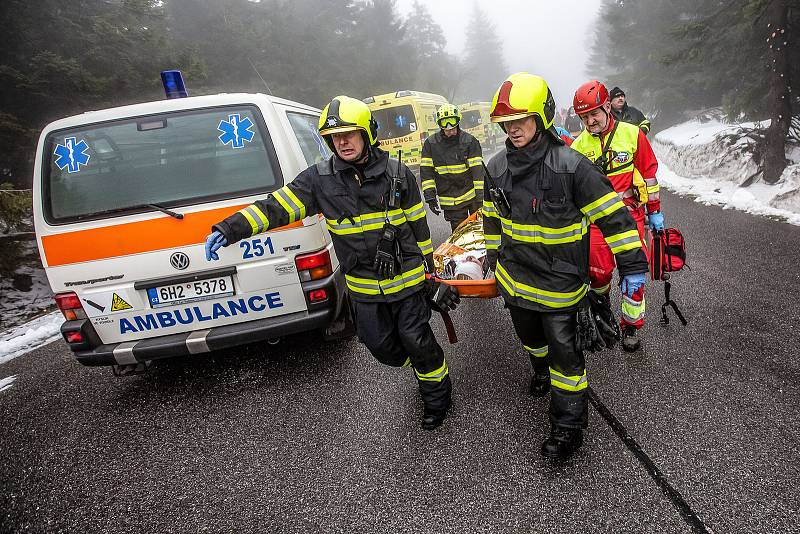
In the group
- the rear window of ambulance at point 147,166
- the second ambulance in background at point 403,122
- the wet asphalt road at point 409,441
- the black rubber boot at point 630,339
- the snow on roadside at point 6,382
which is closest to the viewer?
the wet asphalt road at point 409,441

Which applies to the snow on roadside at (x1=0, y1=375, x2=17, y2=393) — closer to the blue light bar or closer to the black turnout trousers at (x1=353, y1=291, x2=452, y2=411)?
the blue light bar

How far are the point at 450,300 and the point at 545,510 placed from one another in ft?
4.35

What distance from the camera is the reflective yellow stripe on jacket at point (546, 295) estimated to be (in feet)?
7.60

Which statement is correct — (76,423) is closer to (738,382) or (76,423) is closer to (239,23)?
(738,382)

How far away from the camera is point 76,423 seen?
3.36 m

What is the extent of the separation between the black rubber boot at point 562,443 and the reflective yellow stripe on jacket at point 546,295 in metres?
0.69

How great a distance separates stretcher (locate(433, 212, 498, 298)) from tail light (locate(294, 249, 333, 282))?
871 mm

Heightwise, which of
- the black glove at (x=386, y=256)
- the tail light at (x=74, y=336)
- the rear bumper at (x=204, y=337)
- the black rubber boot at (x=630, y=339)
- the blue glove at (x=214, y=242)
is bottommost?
the black rubber boot at (x=630, y=339)

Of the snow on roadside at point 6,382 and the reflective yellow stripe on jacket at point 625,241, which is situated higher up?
the reflective yellow stripe on jacket at point 625,241

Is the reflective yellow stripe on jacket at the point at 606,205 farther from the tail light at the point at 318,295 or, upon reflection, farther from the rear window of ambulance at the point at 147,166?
the rear window of ambulance at the point at 147,166

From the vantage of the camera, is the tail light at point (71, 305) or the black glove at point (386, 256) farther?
the tail light at point (71, 305)

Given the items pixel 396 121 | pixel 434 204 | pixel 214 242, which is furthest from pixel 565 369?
pixel 396 121

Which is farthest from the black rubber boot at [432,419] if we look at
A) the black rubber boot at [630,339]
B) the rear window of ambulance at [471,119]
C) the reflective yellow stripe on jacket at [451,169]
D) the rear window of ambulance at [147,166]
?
the rear window of ambulance at [471,119]

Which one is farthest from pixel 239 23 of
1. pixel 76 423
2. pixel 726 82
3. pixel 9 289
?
pixel 76 423
